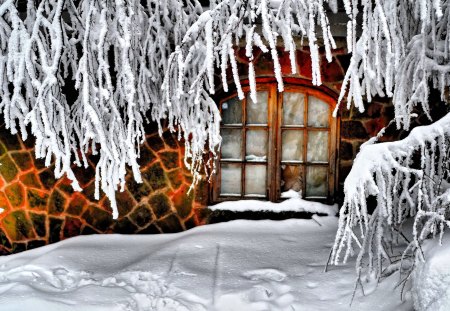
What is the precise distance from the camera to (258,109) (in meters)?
5.06

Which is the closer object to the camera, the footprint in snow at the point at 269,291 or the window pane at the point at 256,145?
the footprint in snow at the point at 269,291

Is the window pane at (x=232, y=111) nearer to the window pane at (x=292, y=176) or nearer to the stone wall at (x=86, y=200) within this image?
the stone wall at (x=86, y=200)

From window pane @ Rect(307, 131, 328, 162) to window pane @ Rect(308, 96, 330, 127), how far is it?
12 cm

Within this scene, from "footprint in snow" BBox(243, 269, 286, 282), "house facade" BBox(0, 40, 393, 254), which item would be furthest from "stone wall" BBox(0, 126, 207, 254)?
"footprint in snow" BBox(243, 269, 286, 282)

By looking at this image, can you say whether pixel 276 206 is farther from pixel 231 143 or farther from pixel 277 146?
pixel 231 143

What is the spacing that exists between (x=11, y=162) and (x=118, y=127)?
2.38m

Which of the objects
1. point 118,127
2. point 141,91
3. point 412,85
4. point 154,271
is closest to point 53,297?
point 154,271

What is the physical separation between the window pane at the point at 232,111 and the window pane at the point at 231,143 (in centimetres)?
13

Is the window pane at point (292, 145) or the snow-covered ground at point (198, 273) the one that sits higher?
the window pane at point (292, 145)

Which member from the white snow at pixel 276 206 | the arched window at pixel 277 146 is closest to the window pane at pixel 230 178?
the arched window at pixel 277 146

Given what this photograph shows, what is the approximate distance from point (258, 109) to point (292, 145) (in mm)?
633

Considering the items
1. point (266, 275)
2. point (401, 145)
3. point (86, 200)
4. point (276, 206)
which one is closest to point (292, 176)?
point (276, 206)

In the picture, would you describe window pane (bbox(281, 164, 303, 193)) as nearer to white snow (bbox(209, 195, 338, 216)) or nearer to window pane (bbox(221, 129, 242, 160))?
white snow (bbox(209, 195, 338, 216))

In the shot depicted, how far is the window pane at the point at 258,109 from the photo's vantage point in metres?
5.02
